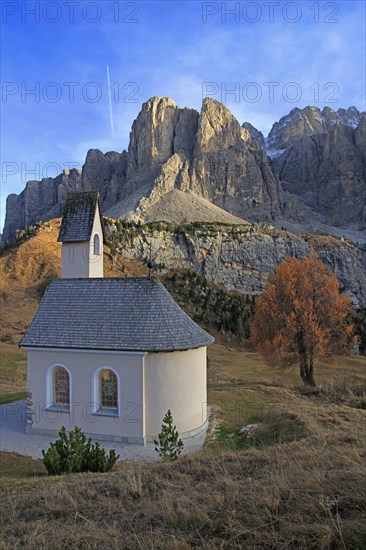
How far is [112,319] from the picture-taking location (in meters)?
16.6

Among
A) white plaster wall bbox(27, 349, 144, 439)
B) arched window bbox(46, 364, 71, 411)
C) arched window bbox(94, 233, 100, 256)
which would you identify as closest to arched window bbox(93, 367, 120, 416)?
white plaster wall bbox(27, 349, 144, 439)

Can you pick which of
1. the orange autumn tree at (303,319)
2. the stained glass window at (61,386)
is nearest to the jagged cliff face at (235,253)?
the orange autumn tree at (303,319)

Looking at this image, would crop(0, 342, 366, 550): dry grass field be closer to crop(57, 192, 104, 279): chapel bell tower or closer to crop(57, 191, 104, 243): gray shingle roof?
crop(57, 192, 104, 279): chapel bell tower

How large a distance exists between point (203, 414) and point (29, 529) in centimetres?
1270

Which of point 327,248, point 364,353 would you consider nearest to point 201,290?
point 364,353

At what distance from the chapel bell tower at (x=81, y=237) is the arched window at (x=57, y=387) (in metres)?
4.73

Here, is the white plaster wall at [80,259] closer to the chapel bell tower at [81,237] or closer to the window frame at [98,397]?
the chapel bell tower at [81,237]

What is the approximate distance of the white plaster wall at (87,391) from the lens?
15727mm

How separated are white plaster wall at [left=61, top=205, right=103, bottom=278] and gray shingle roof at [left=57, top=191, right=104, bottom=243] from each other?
11.3 inches

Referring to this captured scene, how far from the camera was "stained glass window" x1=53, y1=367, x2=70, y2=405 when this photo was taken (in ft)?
55.7

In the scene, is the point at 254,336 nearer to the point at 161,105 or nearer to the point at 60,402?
the point at 60,402

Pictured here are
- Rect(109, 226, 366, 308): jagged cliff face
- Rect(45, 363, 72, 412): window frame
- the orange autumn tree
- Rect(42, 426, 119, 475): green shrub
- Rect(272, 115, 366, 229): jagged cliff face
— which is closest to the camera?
Rect(42, 426, 119, 475): green shrub

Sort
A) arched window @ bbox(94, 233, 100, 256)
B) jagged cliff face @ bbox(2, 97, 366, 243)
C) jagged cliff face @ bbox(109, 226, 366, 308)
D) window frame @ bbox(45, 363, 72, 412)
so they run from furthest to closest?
jagged cliff face @ bbox(2, 97, 366, 243) → jagged cliff face @ bbox(109, 226, 366, 308) → arched window @ bbox(94, 233, 100, 256) → window frame @ bbox(45, 363, 72, 412)

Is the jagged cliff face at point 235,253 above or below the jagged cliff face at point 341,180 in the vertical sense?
below
